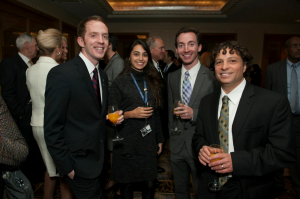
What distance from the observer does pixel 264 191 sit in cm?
128

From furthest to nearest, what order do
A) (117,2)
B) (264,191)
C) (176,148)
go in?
(117,2) → (176,148) → (264,191)

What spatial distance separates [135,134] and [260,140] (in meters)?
1.10

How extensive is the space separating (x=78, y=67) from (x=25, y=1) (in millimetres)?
3733

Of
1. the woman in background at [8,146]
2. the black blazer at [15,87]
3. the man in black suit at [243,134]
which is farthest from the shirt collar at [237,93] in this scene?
the black blazer at [15,87]

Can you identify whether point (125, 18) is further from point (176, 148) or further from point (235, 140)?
point (235, 140)

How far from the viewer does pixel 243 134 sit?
128 cm

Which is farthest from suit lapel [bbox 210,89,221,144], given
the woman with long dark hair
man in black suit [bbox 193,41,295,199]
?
the woman with long dark hair

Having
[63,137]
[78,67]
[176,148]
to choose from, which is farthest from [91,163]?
[176,148]

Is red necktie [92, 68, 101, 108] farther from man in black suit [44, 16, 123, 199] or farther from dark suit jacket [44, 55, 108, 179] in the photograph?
dark suit jacket [44, 55, 108, 179]

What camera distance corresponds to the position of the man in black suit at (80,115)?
52.9 inches

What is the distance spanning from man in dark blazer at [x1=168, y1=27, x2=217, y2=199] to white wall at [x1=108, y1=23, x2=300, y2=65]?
21.6 ft

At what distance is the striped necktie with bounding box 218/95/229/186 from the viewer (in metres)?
1.36

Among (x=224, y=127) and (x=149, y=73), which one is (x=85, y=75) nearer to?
(x=149, y=73)

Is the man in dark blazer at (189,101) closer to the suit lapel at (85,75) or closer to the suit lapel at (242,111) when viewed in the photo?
the suit lapel at (242,111)
